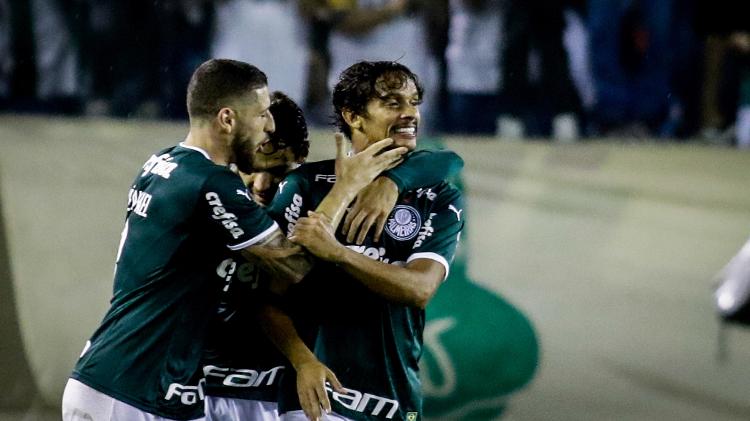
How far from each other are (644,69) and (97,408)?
2881 millimetres

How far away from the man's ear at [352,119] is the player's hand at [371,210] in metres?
0.19

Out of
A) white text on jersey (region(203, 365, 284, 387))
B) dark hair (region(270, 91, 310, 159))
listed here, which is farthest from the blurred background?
white text on jersey (region(203, 365, 284, 387))

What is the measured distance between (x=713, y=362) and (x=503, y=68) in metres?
1.48

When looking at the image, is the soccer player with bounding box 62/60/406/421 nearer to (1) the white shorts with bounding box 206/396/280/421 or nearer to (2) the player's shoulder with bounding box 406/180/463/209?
(2) the player's shoulder with bounding box 406/180/463/209

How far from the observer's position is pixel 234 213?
93.2 inches

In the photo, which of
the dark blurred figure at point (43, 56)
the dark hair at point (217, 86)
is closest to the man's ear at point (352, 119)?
the dark hair at point (217, 86)

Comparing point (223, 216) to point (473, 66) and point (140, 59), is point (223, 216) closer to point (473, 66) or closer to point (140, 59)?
point (140, 59)

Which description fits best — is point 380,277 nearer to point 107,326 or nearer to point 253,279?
point 253,279

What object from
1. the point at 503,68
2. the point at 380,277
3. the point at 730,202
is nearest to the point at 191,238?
the point at 380,277

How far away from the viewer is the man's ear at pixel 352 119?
2.62 meters

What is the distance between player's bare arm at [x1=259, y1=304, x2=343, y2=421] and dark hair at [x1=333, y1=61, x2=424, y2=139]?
1.76ft

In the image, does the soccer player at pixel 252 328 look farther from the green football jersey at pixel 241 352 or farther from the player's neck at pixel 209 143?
the player's neck at pixel 209 143

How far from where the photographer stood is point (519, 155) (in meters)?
4.57

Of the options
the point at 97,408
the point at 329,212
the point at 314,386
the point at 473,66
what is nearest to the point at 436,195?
the point at 329,212
